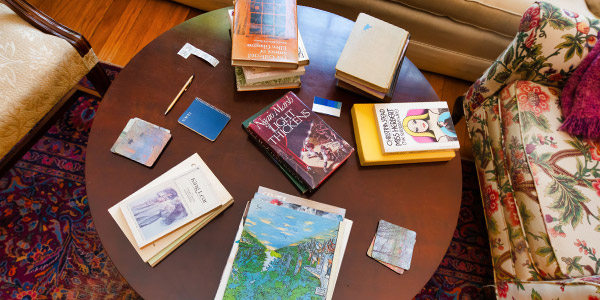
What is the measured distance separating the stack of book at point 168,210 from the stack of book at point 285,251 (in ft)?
0.33

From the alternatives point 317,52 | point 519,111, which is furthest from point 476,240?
point 317,52

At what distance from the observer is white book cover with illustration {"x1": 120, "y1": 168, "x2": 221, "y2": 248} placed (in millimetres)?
864

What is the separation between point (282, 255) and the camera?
2.87 ft

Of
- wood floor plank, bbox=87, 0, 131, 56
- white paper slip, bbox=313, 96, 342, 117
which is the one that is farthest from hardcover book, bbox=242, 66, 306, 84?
wood floor plank, bbox=87, 0, 131, 56

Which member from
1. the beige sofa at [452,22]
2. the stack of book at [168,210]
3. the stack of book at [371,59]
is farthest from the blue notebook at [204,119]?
the beige sofa at [452,22]

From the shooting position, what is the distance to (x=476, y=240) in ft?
5.00

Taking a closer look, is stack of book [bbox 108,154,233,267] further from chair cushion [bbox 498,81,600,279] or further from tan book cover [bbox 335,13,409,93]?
chair cushion [bbox 498,81,600,279]

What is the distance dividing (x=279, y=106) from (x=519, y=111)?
86 cm

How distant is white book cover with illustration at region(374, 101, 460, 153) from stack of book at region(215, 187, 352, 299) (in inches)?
10.5

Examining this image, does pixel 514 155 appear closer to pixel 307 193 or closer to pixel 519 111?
pixel 519 111

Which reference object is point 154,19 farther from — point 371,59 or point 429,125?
point 429,125

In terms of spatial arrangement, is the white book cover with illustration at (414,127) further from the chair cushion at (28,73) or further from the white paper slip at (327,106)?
the chair cushion at (28,73)

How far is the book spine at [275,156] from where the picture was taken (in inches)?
37.8

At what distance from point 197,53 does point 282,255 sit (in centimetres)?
68
